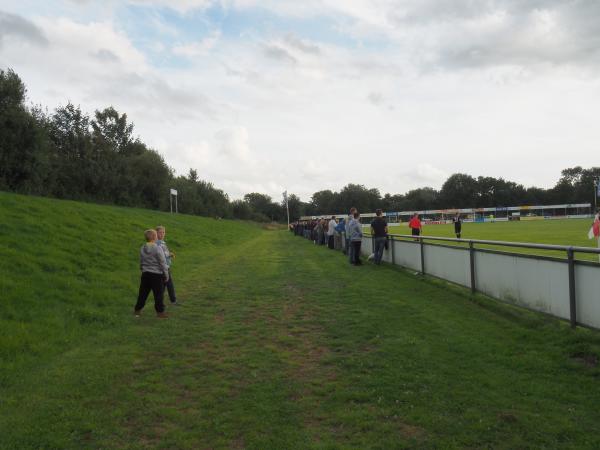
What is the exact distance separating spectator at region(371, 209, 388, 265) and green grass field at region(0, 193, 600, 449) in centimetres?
539

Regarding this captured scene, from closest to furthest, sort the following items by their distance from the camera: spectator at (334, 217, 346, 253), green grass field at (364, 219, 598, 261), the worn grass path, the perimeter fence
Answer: the worn grass path, the perimeter fence, green grass field at (364, 219, 598, 261), spectator at (334, 217, 346, 253)

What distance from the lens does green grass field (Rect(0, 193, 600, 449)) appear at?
11.8 ft

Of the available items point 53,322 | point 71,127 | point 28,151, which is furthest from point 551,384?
point 71,127

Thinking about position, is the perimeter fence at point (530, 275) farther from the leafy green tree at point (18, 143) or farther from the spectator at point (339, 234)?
the leafy green tree at point (18, 143)

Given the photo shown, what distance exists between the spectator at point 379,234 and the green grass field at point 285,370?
17.7ft

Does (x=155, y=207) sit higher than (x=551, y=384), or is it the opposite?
(x=155, y=207)

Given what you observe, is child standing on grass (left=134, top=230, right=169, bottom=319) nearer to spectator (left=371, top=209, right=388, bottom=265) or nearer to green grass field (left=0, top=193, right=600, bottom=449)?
green grass field (left=0, top=193, right=600, bottom=449)

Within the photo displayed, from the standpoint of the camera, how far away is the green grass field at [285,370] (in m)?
3.61

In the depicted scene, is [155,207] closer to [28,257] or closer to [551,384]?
[28,257]

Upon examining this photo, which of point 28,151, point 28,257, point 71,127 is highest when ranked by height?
point 71,127

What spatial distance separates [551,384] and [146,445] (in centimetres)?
355

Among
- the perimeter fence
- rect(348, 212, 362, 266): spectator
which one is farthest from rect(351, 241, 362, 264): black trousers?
the perimeter fence

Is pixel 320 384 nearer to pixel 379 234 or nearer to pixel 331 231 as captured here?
pixel 379 234

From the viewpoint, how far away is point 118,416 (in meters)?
4.00
